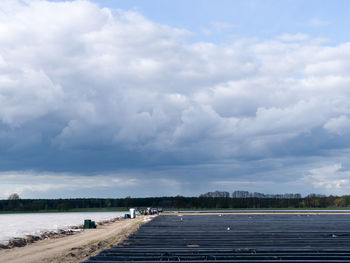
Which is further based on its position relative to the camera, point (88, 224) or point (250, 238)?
point (88, 224)

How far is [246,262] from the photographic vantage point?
18938mm

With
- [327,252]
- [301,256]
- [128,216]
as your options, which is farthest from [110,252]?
[128,216]

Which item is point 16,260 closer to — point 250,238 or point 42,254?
point 42,254

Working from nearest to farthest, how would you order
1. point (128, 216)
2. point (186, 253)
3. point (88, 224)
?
point (186, 253) → point (88, 224) → point (128, 216)

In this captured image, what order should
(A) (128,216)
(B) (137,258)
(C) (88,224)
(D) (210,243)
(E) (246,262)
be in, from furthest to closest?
(A) (128,216)
(C) (88,224)
(D) (210,243)
(B) (137,258)
(E) (246,262)

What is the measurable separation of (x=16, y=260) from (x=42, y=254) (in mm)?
3260

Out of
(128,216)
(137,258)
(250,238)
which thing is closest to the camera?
(137,258)

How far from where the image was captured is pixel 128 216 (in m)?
106

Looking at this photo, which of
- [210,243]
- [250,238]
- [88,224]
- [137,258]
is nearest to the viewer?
[137,258]

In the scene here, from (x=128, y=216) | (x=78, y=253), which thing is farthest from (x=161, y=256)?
(x=128, y=216)

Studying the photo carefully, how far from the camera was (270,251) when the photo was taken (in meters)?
23.2

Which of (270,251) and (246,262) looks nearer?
(246,262)

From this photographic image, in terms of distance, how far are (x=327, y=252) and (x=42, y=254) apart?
2039 centimetres

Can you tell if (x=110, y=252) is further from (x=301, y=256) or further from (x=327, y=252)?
(x=327, y=252)
